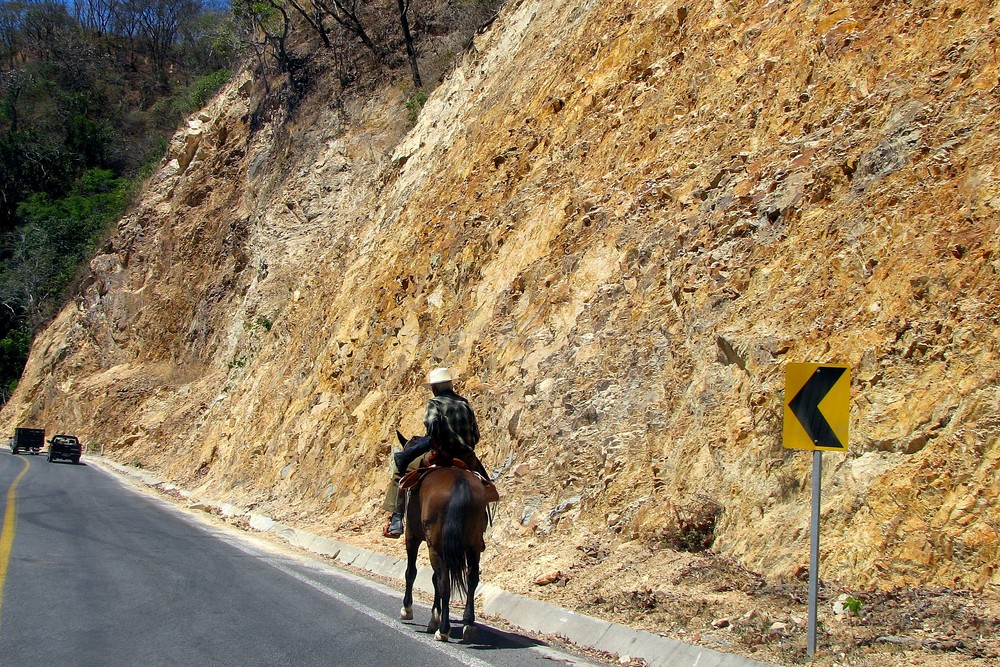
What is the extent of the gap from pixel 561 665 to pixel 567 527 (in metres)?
3.67

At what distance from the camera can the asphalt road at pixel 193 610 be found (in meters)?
6.30

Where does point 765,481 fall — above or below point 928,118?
below

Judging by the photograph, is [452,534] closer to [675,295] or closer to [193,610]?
[193,610]

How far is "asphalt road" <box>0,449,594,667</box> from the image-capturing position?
630cm

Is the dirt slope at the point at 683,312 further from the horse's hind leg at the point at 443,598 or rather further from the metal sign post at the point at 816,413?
the horse's hind leg at the point at 443,598

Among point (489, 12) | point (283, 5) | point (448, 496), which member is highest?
point (283, 5)

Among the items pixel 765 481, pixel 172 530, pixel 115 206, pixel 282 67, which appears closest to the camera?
pixel 765 481

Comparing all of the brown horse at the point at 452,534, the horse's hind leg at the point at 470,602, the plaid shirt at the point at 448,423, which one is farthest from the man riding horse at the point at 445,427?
the horse's hind leg at the point at 470,602

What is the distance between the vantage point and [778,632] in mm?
6523

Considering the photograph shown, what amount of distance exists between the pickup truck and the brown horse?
29.9 meters

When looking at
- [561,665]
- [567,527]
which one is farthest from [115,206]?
[561,665]

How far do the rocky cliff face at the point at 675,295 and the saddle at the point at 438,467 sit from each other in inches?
81.0

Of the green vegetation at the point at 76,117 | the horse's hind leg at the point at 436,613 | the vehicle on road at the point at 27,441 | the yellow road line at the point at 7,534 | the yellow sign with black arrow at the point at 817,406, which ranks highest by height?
the green vegetation at the point at 76,117

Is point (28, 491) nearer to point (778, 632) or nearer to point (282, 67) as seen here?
point (778, 632)
